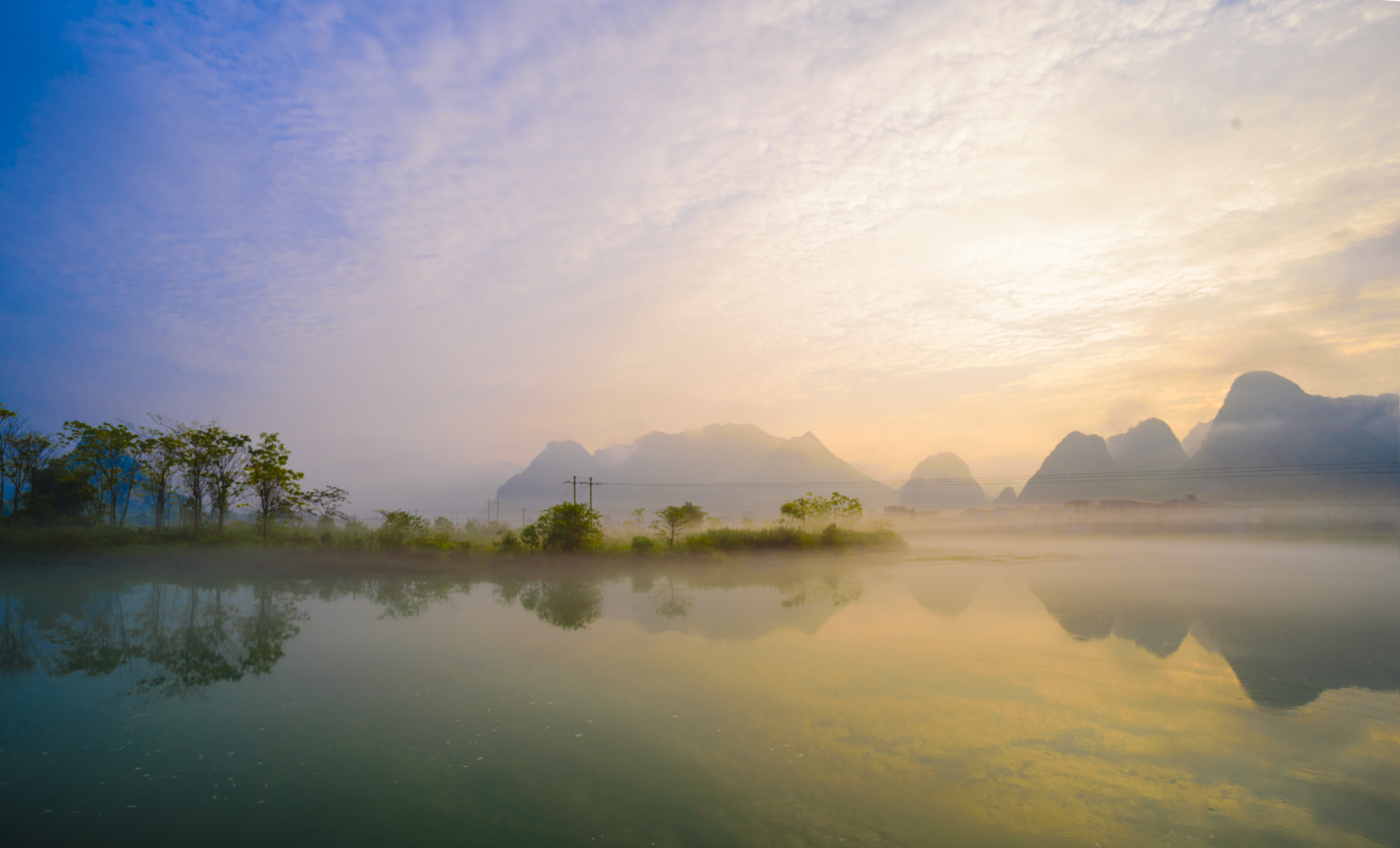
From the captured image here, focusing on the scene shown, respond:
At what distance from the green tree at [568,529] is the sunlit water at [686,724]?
32.9 ft

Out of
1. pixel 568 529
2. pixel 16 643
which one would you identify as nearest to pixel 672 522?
pixel 568 529

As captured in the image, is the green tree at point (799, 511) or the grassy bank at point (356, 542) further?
the green tree at point (799, 511)

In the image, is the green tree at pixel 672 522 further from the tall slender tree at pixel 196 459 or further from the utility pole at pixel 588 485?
the tall slender tree at pixel 196 459

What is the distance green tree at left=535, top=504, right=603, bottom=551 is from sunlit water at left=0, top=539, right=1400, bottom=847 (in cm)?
1004

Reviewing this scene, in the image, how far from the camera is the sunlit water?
17.9 ft

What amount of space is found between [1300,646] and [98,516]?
153 ft

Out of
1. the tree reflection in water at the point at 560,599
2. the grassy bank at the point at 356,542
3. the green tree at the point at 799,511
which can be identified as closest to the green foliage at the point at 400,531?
the grassy bank at the point at 356,542

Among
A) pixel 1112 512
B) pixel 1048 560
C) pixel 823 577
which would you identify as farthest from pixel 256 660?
pixel 1112 512

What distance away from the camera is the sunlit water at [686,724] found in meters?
5.45

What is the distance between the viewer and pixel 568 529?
27.5m

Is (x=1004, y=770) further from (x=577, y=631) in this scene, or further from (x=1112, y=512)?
(x=1112, y=512)

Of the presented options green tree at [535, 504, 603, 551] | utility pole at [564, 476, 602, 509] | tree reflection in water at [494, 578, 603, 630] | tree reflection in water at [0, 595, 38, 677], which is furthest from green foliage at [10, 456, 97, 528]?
utility pole at [564, 476, 602, 509]

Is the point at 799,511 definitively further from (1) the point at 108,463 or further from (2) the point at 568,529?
(1) the point at 108,463

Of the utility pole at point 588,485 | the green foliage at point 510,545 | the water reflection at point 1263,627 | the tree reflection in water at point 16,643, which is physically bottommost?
the water reflection at point 1263,627
